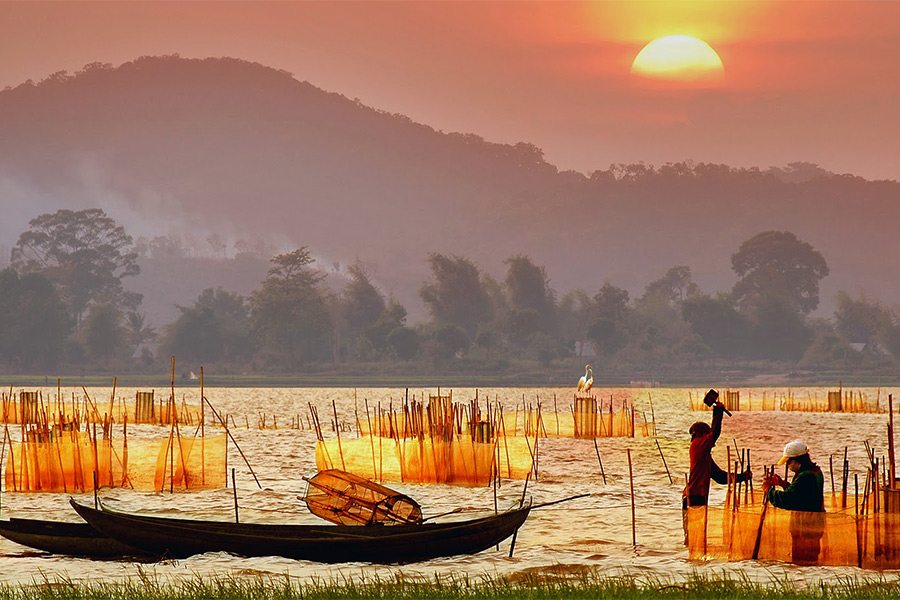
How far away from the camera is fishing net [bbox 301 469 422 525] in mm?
13656

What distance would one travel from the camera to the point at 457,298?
474ft

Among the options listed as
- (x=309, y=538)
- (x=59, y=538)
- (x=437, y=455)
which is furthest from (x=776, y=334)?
(x=59, y=538)

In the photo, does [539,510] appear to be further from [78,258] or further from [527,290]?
[78,258]

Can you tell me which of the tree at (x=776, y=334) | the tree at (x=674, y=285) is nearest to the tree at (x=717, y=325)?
the tree at (x=776, y=334)

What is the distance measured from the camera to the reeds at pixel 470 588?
10.7 meters

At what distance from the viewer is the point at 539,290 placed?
147m

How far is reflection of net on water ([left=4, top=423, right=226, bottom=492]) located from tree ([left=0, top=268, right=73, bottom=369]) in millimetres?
117803

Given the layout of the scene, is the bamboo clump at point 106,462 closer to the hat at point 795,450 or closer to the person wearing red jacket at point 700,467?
the person wearing red jacket at point 700,467

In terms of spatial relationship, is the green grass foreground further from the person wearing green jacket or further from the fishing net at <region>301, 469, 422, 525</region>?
the fishing net at <region>301, 469, 422, 525</region>

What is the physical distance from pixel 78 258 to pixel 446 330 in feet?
200

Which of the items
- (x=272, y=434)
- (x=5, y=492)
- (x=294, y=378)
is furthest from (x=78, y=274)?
(x=5, y=492)

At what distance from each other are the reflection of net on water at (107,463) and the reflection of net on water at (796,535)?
8.58m

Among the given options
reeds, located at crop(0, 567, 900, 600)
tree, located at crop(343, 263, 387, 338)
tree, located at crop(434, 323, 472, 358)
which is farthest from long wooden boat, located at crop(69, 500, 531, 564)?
tree, located at crop(343, 263, 387, 338)

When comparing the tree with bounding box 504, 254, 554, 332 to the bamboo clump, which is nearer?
the bamboo clump
